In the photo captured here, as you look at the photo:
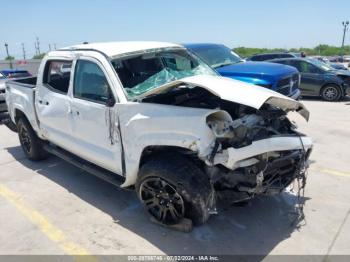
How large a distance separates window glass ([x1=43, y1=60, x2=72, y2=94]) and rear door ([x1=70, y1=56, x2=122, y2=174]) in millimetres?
990

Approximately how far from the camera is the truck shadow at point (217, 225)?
3773 millimetres

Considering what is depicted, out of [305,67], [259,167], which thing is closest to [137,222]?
[259,167]

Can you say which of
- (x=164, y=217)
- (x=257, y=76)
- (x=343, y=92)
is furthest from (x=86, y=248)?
(x=343, y=92)

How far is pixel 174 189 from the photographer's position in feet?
12.4

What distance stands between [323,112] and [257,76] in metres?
4.46

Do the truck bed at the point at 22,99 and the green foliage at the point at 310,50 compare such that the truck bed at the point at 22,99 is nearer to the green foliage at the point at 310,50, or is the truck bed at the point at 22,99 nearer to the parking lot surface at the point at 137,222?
the parking lot surface at the point at 137,222

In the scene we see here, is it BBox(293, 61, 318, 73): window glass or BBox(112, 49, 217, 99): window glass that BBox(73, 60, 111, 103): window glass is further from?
BBox(293, 61, 318, 73): window glass

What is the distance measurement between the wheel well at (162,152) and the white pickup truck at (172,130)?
12 millimetres

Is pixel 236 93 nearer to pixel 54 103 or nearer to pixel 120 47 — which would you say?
pixel 120 47

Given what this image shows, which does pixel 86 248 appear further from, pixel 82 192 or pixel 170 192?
pixel 82 192

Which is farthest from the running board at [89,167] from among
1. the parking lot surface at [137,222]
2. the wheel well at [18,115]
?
the wheel well at [18,115]

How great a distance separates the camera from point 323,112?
10.7 m

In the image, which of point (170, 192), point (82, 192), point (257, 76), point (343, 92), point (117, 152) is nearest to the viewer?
point (170, 192)

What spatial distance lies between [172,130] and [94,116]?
123cm
